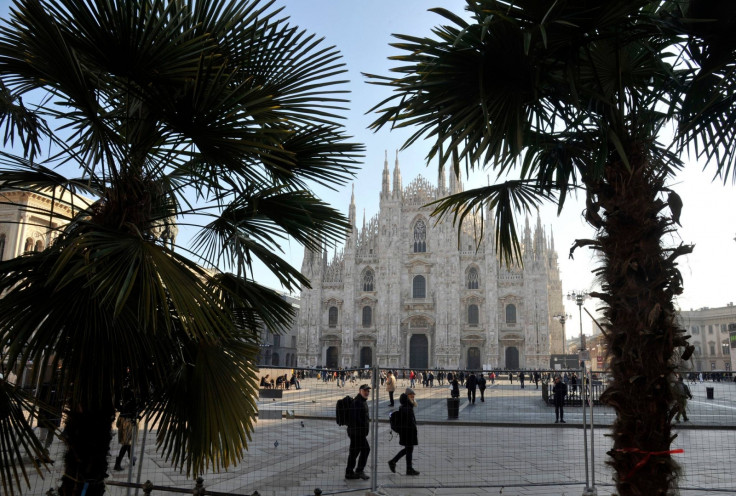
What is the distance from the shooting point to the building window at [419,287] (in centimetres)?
4281

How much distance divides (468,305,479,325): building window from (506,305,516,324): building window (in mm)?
2409

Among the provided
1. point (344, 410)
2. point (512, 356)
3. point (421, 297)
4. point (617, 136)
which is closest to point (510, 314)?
point (512, 356)

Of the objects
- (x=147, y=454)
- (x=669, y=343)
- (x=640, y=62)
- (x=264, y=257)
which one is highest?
(x=640, y=62)

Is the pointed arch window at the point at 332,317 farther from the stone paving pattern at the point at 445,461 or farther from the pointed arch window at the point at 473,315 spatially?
the stone paving pattern at the point at 445,461

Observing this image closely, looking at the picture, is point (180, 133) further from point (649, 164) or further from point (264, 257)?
point (649, 164)

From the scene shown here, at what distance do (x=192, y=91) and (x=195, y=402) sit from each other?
6.06 feet

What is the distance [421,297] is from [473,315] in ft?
14.8

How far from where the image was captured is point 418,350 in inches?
1667

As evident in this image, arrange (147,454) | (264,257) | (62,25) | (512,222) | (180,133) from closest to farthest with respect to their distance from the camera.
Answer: (62,25) → (180,133) → (264,257) → (512,222) → (147,454)

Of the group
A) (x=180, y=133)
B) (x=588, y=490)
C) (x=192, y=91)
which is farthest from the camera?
(x=588, y=490)

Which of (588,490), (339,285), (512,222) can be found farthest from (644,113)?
(339,285)

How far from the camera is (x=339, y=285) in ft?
145

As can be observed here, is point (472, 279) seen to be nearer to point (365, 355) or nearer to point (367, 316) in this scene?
point (367, 316)

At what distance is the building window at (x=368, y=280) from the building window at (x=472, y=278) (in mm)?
8246
